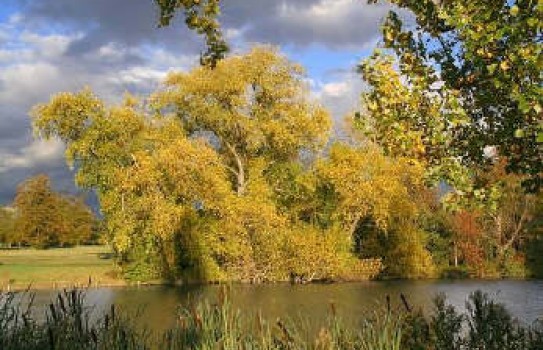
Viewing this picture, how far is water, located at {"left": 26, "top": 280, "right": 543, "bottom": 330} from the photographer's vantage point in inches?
1111

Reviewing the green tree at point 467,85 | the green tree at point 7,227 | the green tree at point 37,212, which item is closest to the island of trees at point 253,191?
the green tree at point 467,85

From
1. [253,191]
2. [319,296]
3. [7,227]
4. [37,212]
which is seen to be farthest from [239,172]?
[7,227]

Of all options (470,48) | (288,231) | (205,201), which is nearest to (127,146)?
(205,201)

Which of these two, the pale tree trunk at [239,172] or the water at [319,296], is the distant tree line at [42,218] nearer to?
the pale tree trunk at [239,172]

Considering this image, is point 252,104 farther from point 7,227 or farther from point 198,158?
point 7,227

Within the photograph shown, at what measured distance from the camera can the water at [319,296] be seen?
92.5ft

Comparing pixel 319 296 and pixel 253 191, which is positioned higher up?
pixel 253 191

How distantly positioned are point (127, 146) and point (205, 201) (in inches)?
255

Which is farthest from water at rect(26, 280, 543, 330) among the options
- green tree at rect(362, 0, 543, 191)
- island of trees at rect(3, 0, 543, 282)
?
green tree at rect(362, 0, 543, 191)

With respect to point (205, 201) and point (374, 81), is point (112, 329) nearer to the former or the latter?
point (374, 81)

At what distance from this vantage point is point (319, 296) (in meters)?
35.0

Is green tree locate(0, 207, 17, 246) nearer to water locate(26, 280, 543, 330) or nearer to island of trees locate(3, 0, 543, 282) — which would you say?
island of trees locate(3, 0, 543, 282)

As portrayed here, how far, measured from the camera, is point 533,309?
29000 millimetres

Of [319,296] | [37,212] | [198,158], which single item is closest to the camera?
[319,296]
